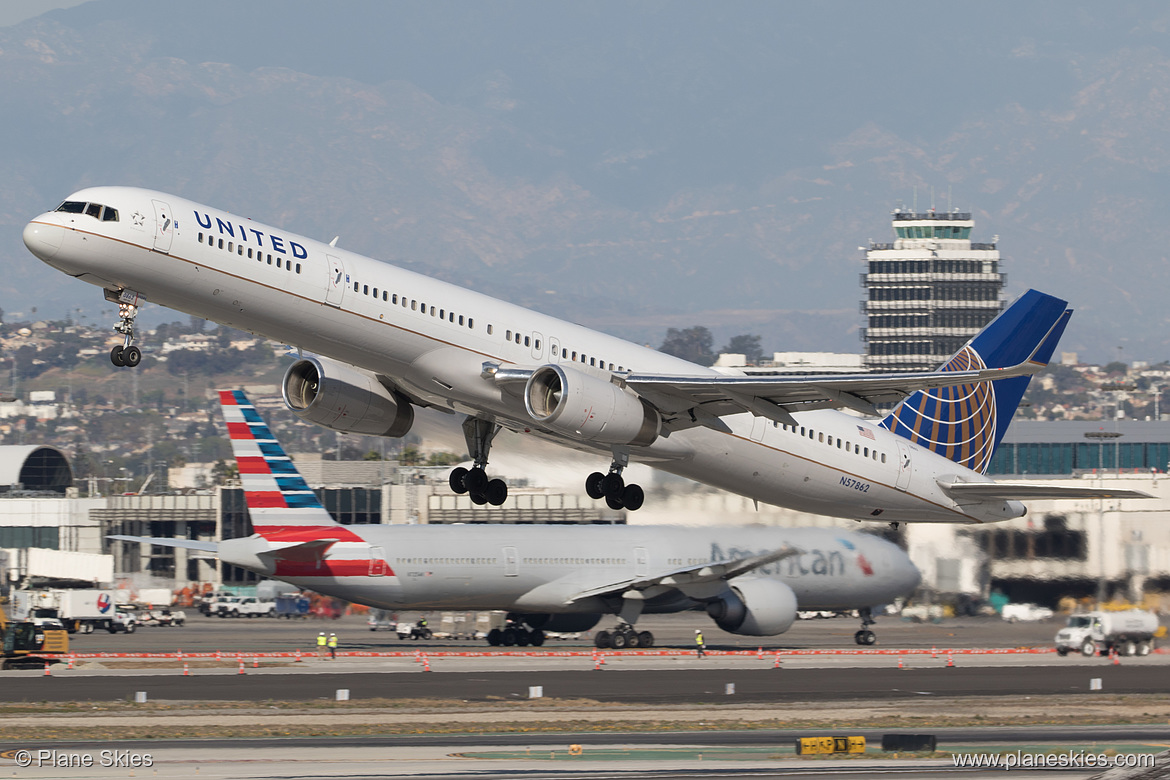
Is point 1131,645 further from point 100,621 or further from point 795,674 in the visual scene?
point 100,621

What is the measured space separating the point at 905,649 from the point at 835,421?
2589cm

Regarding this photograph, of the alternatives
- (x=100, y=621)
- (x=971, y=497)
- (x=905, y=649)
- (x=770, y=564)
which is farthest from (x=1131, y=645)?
(x=100, y=621)

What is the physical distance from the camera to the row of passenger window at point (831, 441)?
43.0 meters

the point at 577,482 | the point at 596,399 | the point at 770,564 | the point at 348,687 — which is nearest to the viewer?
the point at 596,399

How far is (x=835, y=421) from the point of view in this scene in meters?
44.8

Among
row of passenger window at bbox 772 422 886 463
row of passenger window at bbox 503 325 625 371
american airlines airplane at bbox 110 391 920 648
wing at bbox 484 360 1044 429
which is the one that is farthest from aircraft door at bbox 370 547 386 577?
row of passenger window at bbox 503 325 625 371

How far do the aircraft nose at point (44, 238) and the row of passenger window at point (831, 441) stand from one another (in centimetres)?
1924

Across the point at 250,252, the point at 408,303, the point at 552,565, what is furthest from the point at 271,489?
the point at 250,252

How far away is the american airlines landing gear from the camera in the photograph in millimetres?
41438

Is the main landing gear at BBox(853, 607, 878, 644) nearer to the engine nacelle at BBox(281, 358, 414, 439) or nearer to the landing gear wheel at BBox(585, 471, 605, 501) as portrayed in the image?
the landing gear wheel at BBox(585, 471, 605, 501)

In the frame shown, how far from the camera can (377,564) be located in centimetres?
6172

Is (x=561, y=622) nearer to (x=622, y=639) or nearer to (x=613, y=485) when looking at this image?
(x=622, y=639)

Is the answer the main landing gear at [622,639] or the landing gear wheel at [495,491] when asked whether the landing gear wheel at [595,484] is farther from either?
the main landing gear at [622,639]

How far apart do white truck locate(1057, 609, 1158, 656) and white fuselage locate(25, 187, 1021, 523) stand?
23088 millimetres
